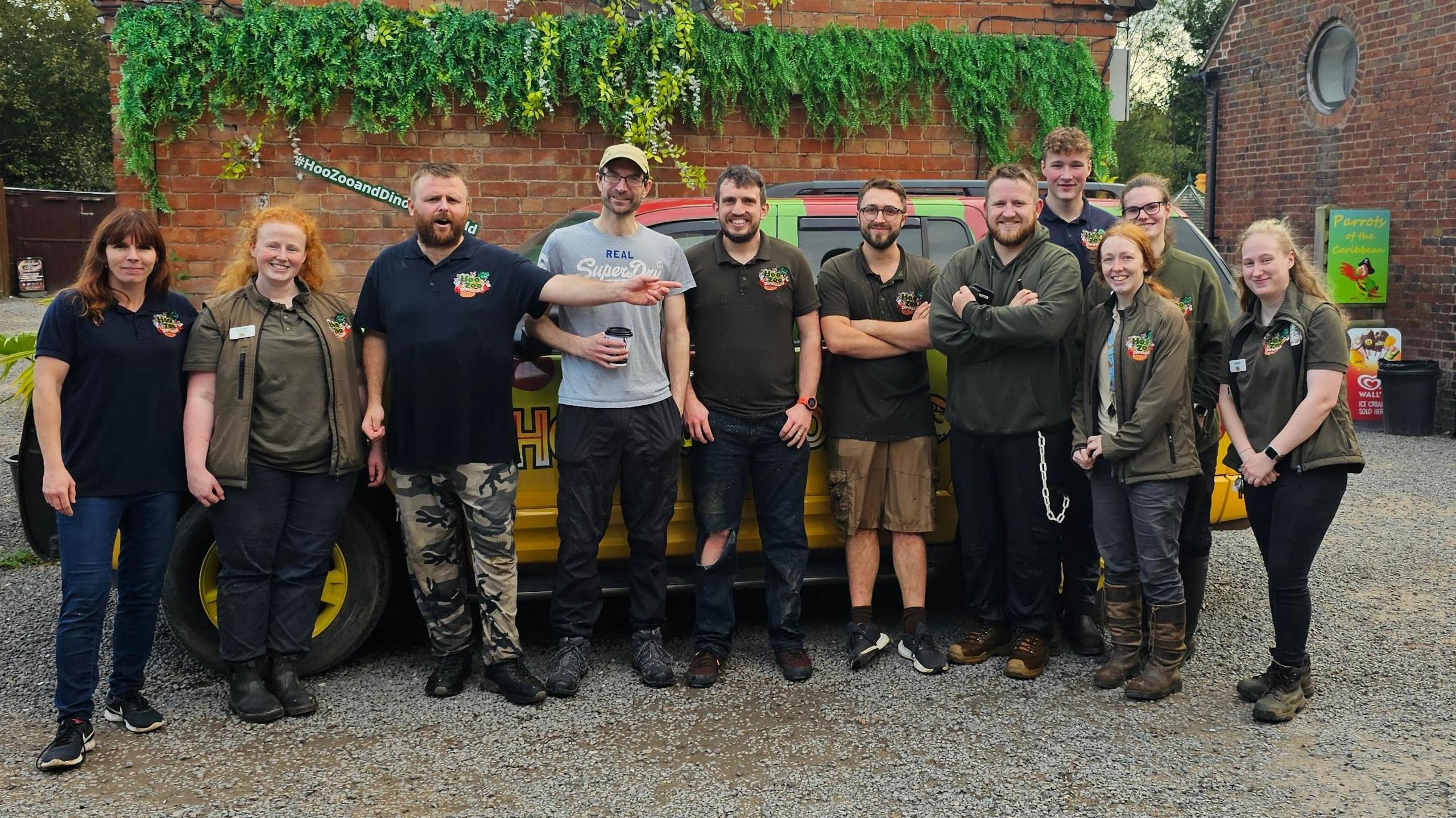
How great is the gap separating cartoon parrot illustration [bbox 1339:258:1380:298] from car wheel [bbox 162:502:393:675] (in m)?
10.8

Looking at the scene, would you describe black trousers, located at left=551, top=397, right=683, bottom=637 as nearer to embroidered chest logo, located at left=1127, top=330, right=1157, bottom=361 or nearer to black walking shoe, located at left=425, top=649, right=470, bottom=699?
black walking shoe, located at left=425, top=649, right=470, bottom=699

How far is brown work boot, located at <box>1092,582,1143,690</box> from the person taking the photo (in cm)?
444

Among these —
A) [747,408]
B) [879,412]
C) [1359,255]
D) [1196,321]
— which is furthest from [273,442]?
[1359,255]

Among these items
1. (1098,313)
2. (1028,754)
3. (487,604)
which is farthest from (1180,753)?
(487,604)

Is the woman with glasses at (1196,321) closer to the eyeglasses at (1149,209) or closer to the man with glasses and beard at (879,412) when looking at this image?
the eyeglasses at (1149,209)

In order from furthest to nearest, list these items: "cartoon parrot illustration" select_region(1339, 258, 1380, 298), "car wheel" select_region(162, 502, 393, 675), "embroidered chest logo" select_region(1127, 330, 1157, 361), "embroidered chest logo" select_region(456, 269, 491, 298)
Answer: "cartoon parrot illustration" select_region(1339, 258, 1380, 298)
"car wheel" select_region(162, 502, 393, 675)
"embroidered chest logo" select_region(1127, 330, 1157, 361)
"embroidered chest logo" select_region(456, 269, 491, 298)

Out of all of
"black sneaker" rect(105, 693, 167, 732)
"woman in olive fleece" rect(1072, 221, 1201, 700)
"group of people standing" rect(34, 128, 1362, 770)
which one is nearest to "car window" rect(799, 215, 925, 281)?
"group of people standing" rect(34, 128, 1362, 770)

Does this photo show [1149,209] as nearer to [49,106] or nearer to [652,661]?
[652,661]

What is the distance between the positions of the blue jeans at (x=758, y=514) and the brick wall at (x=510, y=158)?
4.25 meters

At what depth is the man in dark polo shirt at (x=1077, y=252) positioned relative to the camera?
473 centimetres

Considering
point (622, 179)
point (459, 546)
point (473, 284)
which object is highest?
point (622, 179)

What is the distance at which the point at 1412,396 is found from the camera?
1118 centimetres

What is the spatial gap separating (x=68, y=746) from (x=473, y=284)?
204 centimetres

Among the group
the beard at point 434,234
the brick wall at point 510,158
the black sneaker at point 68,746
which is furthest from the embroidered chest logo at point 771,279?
the brick wall at point 510,158
